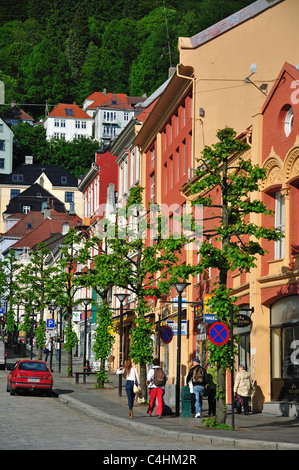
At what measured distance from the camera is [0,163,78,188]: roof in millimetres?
135125

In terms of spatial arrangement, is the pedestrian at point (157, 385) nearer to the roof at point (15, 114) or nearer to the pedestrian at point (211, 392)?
the pedestrian at point (211, 392)

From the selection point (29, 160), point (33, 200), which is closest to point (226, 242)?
point (33, 200)

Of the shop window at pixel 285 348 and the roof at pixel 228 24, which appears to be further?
the roof at pixel 228 24

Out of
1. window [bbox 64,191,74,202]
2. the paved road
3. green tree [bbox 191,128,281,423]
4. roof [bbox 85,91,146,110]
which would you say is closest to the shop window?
green tree [bbox 191,128,281,423]

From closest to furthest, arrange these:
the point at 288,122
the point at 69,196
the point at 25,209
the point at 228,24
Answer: the point at 288,122 → the point at 228,24 → the point at 25,209 → the point at 69,196

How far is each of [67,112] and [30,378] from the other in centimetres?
12247

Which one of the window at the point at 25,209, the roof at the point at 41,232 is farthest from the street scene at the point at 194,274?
the window at the point at 25,209

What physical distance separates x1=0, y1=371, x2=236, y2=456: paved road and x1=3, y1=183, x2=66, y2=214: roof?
10013 centimetres

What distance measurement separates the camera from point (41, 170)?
13688 centimetres

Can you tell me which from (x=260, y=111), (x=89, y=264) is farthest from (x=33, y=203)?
(x=260, y=111)

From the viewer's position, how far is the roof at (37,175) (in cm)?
13512

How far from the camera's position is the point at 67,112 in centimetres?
15700

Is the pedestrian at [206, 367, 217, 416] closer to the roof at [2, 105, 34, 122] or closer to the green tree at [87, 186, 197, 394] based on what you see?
the green tree at [87, 186, 197, 394]

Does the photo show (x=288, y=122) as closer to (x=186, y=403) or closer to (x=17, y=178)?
(x=186, y=403)
